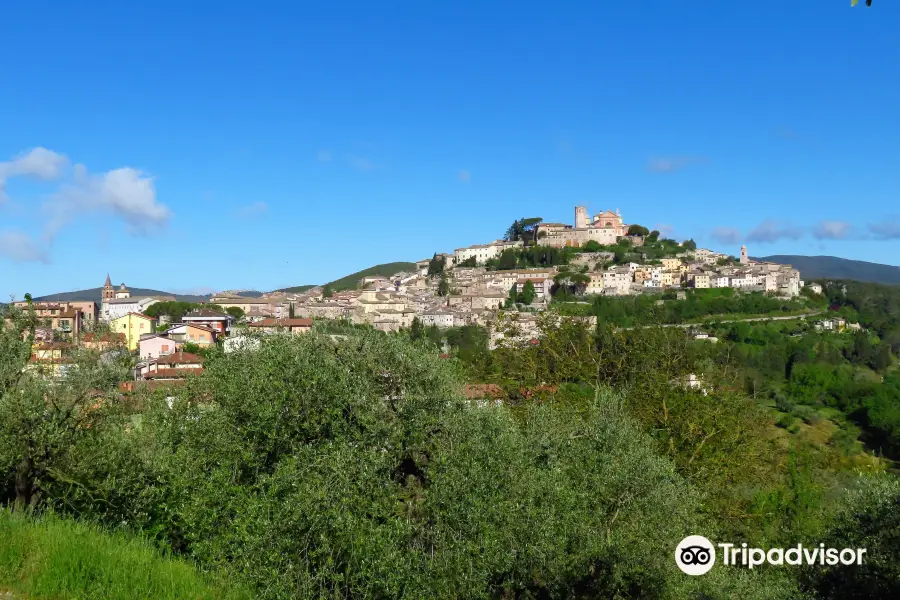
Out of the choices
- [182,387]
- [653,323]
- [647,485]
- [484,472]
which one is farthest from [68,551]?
[653,323]

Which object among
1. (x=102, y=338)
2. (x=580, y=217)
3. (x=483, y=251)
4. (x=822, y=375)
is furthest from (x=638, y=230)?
(x=102, y=338)

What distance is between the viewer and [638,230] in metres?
149

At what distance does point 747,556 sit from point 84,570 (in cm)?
1226

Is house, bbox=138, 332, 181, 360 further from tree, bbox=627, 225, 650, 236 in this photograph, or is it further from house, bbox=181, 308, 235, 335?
tree, bbox=627, 225, 650, 236

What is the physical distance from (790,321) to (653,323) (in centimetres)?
7789

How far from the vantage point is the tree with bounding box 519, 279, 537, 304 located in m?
112

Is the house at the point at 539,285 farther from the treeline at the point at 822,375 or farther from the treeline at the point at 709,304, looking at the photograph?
the treeline at the point at 822,375

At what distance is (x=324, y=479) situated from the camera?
902cm

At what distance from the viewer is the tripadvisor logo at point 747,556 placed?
386 inches

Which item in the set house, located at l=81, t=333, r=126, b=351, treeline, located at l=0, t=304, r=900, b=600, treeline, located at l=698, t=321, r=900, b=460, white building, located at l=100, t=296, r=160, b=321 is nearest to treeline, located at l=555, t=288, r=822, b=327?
treeline, located at l=698, t=321, r=900, b=460

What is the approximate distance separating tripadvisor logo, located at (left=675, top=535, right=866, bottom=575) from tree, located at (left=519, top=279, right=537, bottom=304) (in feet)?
320

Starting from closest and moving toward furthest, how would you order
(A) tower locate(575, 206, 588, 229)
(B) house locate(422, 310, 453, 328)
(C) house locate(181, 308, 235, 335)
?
(C) house locate(181, 308, 235, 335) < (B) house locate(422, 310, 453, 328) < (A) tower locate(575, 206, 588, 229)

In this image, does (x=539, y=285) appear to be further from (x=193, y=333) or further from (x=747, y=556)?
(x=747, y=556)

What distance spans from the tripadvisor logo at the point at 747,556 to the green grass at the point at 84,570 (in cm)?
698
